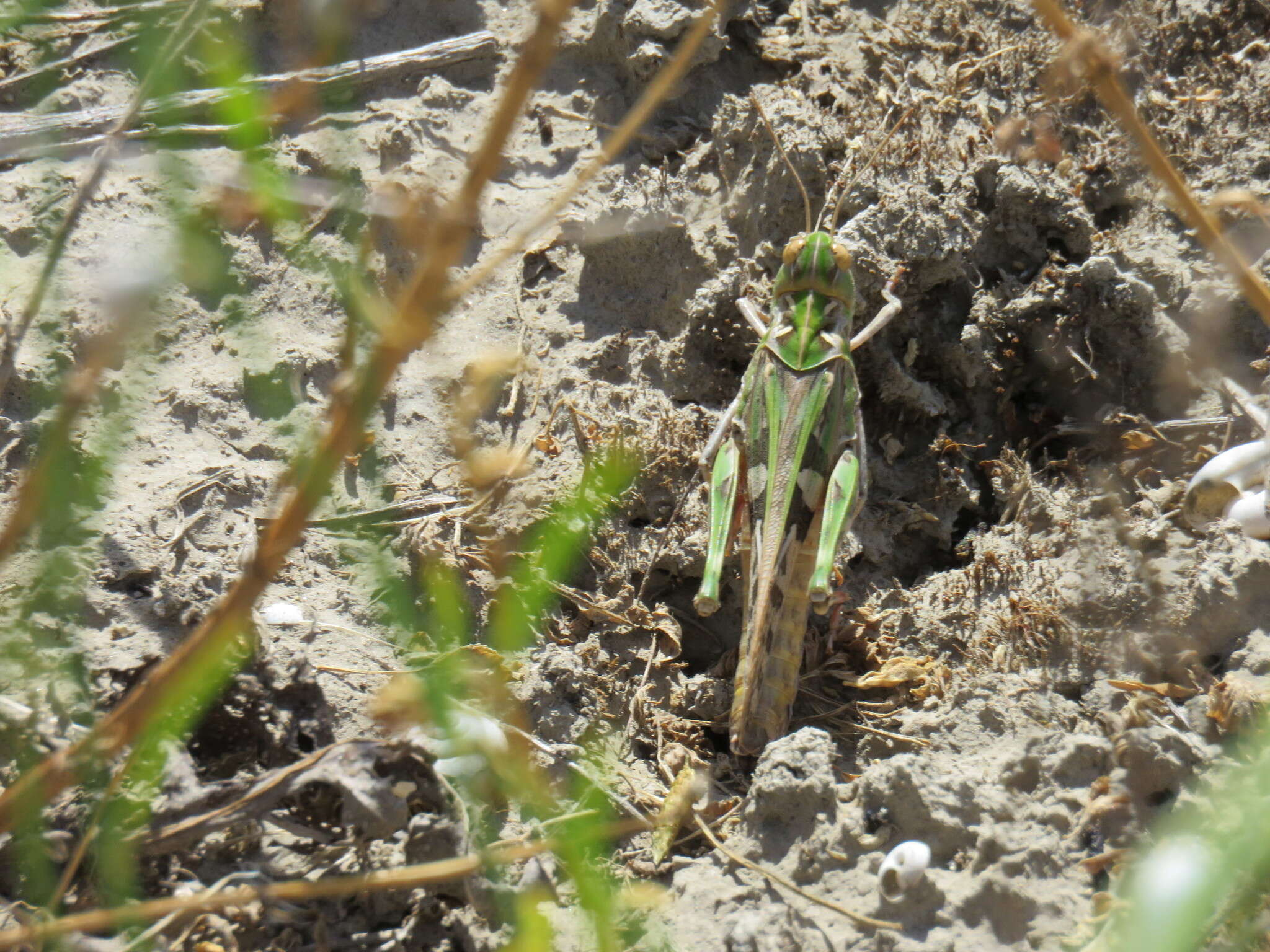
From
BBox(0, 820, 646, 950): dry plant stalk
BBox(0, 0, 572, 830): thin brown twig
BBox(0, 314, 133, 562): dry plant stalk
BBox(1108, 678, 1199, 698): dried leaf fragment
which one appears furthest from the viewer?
BBox(1108, 678, 1199, 698): dried leaf fragment

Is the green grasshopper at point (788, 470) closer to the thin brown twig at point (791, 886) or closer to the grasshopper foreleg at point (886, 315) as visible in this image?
the grasshopper foreleg at point (886, 315)

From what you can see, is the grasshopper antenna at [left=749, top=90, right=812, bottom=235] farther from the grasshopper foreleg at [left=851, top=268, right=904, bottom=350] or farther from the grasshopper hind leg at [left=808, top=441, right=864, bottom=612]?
the grasshopper hind leg at [left=808, top=441, right=864, bottom=612]

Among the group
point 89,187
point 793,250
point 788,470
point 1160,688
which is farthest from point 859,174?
point 89,187

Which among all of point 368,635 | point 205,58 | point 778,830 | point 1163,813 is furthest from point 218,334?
point 1163,813

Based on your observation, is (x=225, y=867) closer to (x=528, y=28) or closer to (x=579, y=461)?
(x=579, y=461)

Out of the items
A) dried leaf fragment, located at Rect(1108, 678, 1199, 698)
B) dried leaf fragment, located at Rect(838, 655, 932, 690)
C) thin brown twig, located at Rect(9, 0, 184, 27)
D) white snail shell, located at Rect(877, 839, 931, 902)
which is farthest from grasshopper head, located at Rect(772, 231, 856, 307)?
thin brown twig, located at Rect(9, 0, 184, 27)

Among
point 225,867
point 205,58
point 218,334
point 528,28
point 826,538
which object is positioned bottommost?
point 225,867
